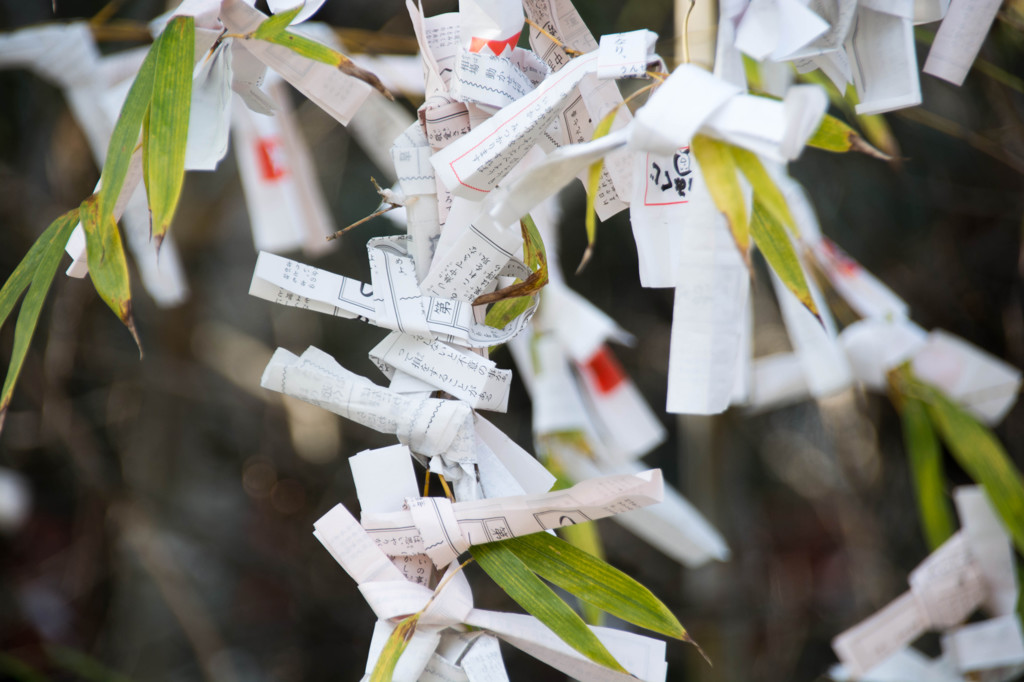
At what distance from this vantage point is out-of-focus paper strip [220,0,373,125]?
29 centimetres

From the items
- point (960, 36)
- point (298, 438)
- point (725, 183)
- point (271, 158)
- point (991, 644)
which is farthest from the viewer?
point (298, 438)

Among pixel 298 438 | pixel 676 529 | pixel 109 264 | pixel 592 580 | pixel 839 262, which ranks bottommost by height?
pixel 298 438

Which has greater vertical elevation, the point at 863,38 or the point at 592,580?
the point at 863,38

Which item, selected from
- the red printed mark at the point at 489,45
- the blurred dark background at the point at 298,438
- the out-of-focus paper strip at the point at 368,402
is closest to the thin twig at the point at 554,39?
the red printed mark at the point at 489,45

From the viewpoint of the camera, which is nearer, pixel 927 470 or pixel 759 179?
pixel 759 179

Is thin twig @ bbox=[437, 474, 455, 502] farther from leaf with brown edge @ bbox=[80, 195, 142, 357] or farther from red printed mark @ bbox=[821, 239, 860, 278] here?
Result: red printed mark @ bbox=[821, 239, 860, 278]

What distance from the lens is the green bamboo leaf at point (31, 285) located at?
257 mm

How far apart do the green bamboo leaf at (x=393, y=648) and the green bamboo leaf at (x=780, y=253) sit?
16 centimetres

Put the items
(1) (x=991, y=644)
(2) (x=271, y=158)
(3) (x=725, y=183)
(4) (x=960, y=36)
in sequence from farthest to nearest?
(2) (x=271, y=158), (1) (x=991, y=644), (4) (x=960, y=36), (3) (x=725, y=183)

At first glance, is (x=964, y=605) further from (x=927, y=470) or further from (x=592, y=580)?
(x=592, y=580)

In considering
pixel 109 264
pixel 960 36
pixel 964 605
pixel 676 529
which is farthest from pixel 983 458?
pixel 109 264

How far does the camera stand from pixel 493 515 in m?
0.25

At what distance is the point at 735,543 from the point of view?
938mm

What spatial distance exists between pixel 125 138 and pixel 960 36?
1.02 feet
